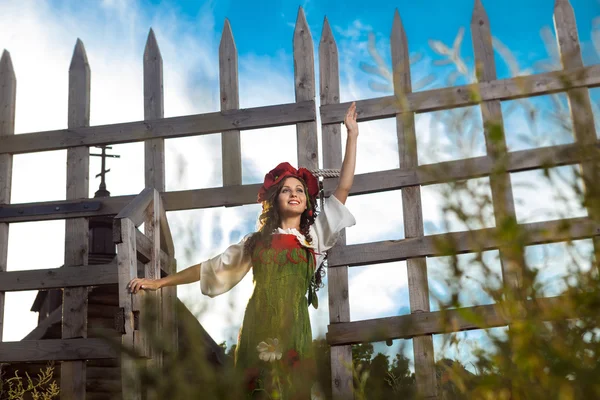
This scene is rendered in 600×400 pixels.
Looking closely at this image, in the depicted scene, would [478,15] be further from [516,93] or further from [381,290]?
[381,290]

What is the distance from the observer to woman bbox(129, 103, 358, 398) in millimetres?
3188

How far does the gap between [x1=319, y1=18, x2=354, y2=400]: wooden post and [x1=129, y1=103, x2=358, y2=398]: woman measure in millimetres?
785

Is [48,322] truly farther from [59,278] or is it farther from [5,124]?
[5,124]

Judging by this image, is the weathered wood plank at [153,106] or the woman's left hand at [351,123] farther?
the weathered wood plank at [153,106]

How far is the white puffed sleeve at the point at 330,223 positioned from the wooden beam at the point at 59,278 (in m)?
1.60

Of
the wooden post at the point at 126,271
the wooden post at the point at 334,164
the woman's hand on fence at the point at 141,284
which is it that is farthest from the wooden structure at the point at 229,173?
the woman's hand on fence at the point at 141,284

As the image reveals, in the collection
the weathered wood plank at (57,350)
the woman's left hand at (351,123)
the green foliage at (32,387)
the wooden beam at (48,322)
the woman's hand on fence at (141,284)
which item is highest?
the woman's left hand at (351,123)

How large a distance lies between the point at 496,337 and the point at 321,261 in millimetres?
3019

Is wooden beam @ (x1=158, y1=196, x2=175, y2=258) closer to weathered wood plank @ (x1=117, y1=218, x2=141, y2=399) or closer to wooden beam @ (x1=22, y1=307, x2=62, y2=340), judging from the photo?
weathered wood plank @ (x1=117, y1=218, x2=141, y2=399)

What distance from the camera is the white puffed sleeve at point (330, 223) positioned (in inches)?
142

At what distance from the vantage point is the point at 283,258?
3361 mm

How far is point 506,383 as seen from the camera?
0.60m

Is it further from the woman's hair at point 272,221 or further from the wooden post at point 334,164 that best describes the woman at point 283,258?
the wooden post at point 334,164

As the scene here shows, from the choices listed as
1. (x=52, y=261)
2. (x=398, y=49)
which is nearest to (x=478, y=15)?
(x=398, y=49)
